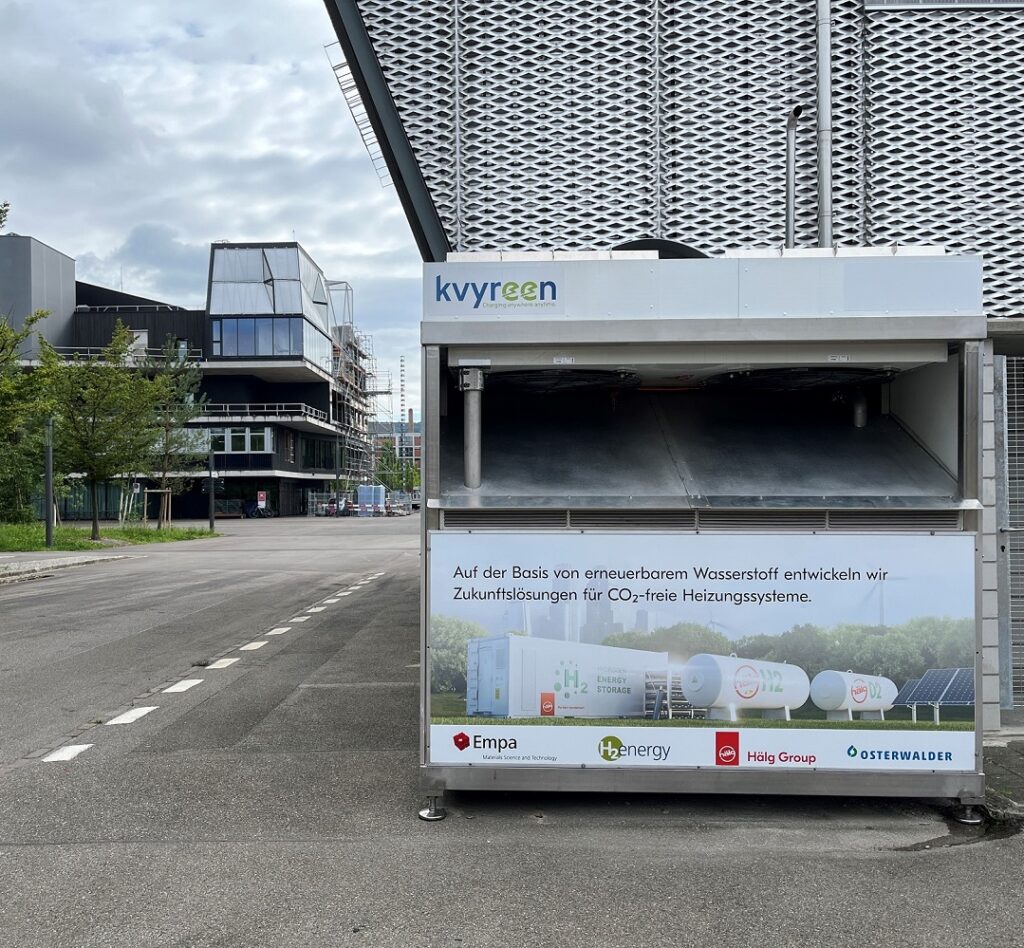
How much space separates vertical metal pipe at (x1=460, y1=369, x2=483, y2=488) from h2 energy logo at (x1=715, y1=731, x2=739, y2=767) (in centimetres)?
185

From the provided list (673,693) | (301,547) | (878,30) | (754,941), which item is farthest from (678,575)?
(301,547)

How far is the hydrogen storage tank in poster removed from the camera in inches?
192

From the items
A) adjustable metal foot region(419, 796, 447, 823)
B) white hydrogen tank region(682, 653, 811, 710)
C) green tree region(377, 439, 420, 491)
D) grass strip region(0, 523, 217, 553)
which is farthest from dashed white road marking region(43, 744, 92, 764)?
green tree region(377, 439, 420, 491)

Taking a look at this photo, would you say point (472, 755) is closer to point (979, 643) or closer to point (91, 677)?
point (979, 643)

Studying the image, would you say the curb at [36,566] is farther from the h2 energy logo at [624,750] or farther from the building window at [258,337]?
the building window at [258,337]

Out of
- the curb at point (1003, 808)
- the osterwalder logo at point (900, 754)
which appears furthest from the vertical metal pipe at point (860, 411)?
the curb at point (1003, 808)

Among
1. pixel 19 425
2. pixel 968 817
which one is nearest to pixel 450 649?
pixel 968 817

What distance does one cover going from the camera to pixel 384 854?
4.43 meters

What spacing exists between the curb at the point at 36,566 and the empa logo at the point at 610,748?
18846 mm

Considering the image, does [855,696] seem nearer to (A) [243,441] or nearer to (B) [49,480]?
(B) [49,480]

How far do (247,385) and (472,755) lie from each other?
72.7 meters

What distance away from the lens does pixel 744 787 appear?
4898 millimetres

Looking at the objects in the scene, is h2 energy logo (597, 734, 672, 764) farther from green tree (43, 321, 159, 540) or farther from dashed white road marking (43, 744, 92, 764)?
green tree (43, 321, 159, 540)

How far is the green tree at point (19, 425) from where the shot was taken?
20453mm
